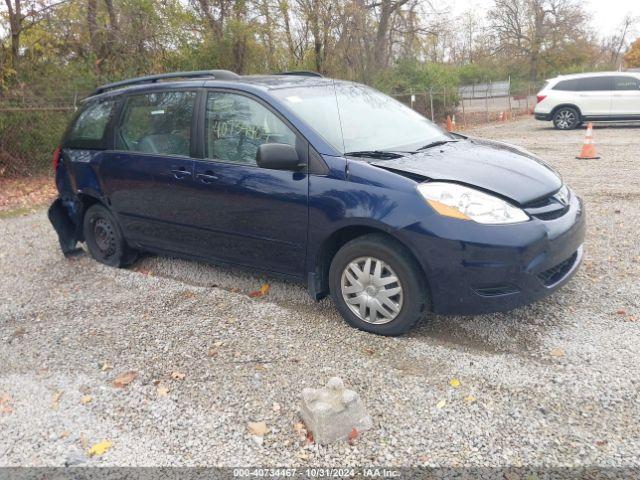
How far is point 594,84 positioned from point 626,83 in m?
0.87

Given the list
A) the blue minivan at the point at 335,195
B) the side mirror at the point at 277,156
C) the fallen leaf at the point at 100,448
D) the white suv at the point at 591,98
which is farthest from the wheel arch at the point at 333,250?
the white suv at the point at 591,98

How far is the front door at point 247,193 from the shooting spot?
3949 mm

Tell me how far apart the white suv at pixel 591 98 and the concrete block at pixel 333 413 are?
16642mm

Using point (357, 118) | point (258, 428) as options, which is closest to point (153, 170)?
point (357, 118)

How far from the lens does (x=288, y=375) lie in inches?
132

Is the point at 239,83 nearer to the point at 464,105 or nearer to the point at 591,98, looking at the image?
the point at 591,98

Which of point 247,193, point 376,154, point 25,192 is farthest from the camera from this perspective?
point 25,192

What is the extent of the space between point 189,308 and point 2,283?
226cm

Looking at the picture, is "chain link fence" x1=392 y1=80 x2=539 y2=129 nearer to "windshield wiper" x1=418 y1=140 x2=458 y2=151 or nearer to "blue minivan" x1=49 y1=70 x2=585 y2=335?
"windshield wiper" x1=418 y1=140 x2=458 y2=151

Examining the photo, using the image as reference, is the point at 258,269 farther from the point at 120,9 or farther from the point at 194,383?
the point at 120,9

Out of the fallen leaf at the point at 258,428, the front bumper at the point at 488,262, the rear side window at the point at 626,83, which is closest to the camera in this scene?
the fallen leaf at the point at 258,428

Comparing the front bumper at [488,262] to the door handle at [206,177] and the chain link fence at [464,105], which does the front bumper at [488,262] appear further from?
the chain link fence at [464,105]

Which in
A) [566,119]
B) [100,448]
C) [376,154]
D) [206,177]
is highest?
[566,119]

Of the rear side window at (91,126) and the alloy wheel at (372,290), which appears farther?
the rear side window at (91,126)
